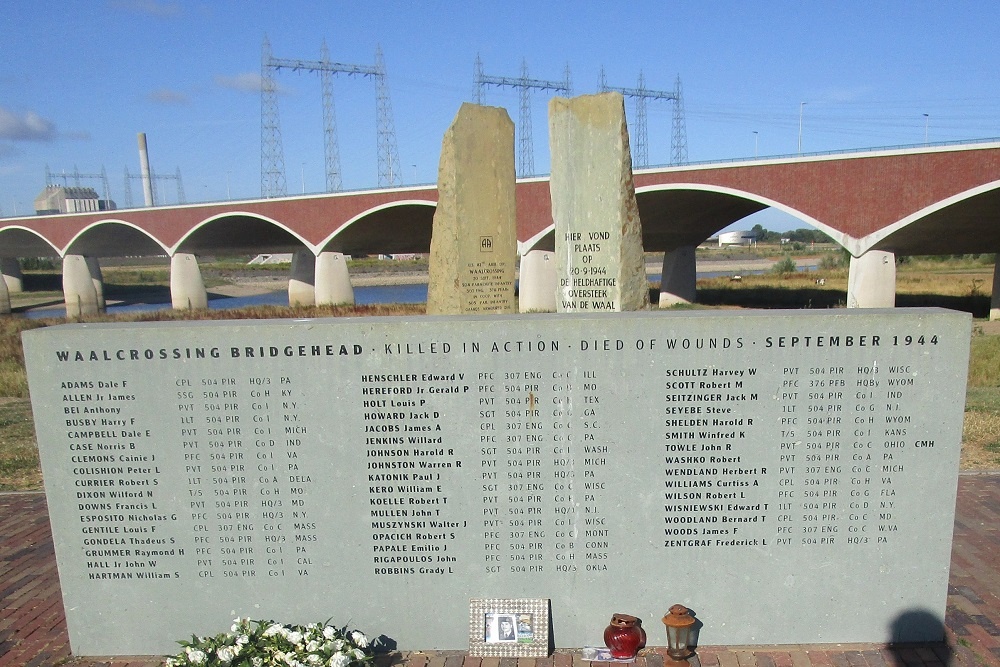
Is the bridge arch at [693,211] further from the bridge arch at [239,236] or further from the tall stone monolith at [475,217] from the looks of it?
the bridge arch at [239,236]

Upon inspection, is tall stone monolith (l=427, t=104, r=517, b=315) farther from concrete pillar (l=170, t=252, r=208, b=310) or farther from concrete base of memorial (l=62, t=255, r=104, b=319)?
concrete base of memorial (l=62, t=255, r=104, b=319)

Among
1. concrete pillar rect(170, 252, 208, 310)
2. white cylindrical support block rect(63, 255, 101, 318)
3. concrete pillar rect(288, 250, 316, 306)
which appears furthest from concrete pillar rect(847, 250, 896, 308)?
white cylindrical support block rect(63, 255, 101, 318)

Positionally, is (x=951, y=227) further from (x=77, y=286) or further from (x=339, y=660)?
(x=77, y=286)

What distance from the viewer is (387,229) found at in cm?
3931

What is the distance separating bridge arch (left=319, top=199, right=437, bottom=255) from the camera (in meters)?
34.0

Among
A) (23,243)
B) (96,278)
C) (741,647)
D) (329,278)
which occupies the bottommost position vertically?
(741,647)

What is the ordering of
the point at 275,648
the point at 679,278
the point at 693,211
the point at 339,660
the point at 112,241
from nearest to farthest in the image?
the point at 339,660 → the point at 275,648 → the point at 693,211 → the point at 679,278 → the point at 112,241

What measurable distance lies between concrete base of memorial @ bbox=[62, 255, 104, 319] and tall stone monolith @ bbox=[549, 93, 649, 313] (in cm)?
4435

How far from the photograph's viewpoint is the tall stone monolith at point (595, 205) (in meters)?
8.51

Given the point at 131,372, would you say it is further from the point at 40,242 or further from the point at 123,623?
the point at 40,242

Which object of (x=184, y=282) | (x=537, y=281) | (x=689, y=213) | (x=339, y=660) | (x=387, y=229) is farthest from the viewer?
(x=184, y=282)

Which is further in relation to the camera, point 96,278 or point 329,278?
point 96,278

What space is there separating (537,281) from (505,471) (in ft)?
82.1

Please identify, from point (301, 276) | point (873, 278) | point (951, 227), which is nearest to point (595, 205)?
point (873, 278)
